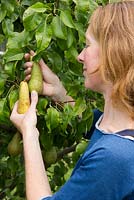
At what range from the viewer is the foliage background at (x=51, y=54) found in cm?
200

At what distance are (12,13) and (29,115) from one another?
47 cm

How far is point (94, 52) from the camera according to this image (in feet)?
5.87

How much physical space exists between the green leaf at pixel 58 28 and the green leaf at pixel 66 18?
14 millimetres

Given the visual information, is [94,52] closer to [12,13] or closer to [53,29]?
[53,29]

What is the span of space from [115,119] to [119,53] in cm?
20

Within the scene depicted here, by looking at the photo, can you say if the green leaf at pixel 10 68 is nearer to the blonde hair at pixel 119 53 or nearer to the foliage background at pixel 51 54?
the foliage background at pixel 51 54

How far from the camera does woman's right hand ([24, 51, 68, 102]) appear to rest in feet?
6.77

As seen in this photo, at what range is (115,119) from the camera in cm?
176

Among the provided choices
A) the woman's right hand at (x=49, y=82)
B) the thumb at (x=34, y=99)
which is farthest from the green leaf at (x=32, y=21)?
the thumb at (x=34, y=99)

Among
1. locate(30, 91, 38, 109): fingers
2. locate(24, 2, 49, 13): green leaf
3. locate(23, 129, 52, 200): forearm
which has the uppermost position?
locate(24, 2, 49, 13): green leaf

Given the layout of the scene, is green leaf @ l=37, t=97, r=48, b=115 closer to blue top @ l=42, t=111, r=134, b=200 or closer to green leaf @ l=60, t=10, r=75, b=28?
green leaf @ l=60, t=10, r=75, b=28

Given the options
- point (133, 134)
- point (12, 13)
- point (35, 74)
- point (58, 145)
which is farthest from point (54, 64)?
point (133, 134)

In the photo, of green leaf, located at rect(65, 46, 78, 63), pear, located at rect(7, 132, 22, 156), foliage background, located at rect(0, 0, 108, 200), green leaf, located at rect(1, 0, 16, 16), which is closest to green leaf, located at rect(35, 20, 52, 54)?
foliage background, located at rect(0, 0, 108, 200)

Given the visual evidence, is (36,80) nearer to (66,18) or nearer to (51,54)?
(51,54)
